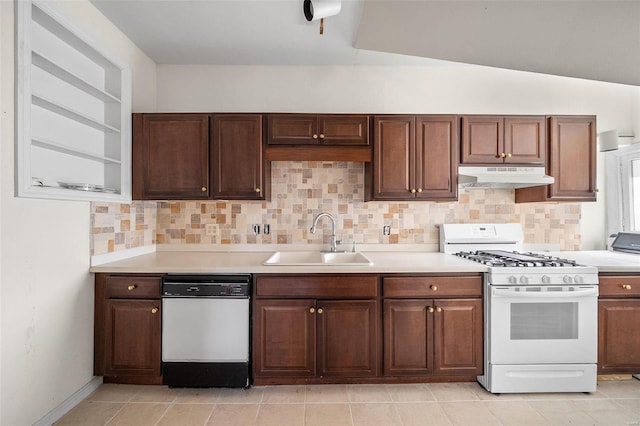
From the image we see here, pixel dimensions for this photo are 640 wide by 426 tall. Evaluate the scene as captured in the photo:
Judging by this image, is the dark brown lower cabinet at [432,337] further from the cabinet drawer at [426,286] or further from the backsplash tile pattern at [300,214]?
the backsplash tile pattern at [300,214]

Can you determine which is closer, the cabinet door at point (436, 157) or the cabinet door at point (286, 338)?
the cabinet door at point (286, 338)

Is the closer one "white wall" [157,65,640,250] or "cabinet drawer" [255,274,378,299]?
"cabinet drawer" [255,274,378,299]

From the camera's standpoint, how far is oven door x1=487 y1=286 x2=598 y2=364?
7.47 ft

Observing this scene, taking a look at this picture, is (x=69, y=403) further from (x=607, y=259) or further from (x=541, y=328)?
(x=607, y=259)

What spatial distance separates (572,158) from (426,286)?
1.57 meters

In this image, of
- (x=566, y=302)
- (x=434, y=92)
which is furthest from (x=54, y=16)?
(x=566, y=302)

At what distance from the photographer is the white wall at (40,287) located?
168cm

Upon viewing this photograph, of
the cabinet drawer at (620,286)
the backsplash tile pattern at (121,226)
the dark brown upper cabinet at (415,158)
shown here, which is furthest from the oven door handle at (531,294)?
the backsplash tile pattern at (121,226)

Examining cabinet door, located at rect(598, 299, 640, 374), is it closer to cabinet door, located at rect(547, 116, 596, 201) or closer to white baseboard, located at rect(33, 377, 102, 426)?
cabinet door, located at rect(547, 116, 596, 201)

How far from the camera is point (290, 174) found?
3.02 meters

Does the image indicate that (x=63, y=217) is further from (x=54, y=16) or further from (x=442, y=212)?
(x=442, y=212)

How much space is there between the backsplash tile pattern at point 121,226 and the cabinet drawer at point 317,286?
109 cm

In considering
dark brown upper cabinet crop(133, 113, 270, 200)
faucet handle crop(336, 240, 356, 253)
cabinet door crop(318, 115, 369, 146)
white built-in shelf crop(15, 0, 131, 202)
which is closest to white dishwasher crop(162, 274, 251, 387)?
dark brown upper cabinet crop(133, 113, 270, 200)

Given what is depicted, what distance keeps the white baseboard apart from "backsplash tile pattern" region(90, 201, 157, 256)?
85 centimetres
